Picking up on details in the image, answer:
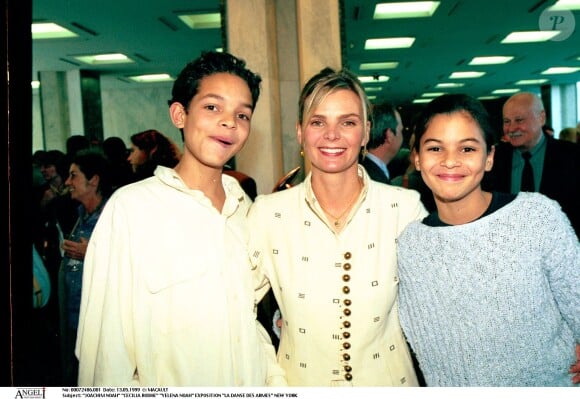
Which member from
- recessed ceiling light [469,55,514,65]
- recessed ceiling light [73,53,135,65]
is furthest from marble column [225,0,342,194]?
recessed ceiling light [73,53,135,65]

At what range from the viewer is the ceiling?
2002 mm

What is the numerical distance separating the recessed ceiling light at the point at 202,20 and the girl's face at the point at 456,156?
1.69 metres

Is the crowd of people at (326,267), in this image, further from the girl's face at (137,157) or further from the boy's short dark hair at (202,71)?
the girl's face at (137,157)

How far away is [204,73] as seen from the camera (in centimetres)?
96

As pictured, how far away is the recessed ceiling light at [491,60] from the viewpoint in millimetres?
2440

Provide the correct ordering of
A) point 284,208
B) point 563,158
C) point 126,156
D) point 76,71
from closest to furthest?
point 284,208 → point 563,158 → point 126,156 → point 76,71

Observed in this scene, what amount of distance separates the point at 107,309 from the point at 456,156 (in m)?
0.81

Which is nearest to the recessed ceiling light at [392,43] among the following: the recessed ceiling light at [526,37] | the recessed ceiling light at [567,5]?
the recessed ceiling light at [526,37]

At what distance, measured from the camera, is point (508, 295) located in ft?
2.74

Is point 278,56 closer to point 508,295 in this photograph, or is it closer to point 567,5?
point 567,5

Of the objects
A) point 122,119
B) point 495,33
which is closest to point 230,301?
point 495,33

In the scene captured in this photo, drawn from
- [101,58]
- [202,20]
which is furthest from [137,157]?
[101,58]

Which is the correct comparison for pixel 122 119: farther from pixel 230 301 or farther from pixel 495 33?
pixel 230 301

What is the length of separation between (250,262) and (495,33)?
2094 millimetres
